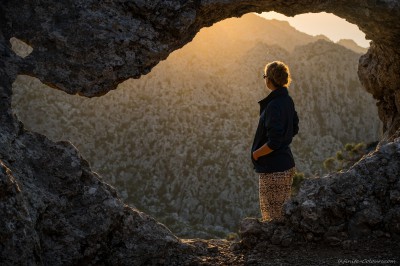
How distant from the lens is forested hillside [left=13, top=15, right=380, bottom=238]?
60688mm

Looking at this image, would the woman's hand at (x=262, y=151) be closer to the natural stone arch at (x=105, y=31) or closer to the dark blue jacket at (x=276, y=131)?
the dark blue jacket at (x=276, y=131)

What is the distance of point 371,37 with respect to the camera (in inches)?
510

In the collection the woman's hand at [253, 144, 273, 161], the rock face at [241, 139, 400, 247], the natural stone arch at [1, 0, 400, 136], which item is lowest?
the rock face at [241, 139, 400, 247]

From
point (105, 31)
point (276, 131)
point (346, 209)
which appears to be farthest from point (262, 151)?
point (105, 31)

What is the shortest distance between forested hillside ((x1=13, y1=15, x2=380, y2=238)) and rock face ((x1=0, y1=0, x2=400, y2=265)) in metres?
45.1

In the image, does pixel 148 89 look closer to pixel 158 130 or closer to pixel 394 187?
pixel 158 130

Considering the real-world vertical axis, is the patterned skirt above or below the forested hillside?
below

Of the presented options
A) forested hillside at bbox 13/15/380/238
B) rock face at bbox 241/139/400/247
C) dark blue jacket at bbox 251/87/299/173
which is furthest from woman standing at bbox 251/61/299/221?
forested hillside at bbox 13/15/380/238

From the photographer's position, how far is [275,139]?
8.58m

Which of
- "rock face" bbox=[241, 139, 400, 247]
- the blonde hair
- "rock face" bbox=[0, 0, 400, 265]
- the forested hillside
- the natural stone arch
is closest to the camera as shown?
"rock face" bbox=[0, 0, 400, 265]

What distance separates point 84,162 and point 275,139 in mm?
4106

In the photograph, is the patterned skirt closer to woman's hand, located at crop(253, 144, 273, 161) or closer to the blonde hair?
woman's hand, located at crop(253, 144, 273, 161)

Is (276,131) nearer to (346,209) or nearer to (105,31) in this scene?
(346,209)

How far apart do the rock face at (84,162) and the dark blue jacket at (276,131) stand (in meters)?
1.13
